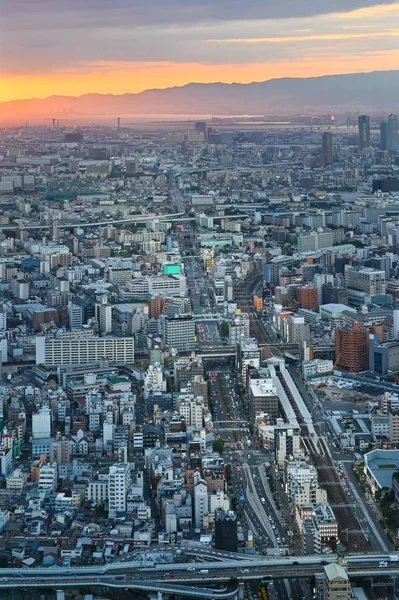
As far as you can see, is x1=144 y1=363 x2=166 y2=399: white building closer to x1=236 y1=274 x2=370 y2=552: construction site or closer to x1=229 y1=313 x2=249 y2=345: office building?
x1=236 y1=274 x2=370 y2=552: construction site

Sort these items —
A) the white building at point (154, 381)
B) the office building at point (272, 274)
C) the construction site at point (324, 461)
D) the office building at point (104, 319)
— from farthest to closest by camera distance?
the office building at point (272, 274)
the office building at point (104, 319)
the white building at point (154, 381)
the construction site at point (324, 461)

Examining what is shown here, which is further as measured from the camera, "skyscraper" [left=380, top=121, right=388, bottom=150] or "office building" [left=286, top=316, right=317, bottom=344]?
"skyscraper" [left=380, top=121, right=388, bottom=150]

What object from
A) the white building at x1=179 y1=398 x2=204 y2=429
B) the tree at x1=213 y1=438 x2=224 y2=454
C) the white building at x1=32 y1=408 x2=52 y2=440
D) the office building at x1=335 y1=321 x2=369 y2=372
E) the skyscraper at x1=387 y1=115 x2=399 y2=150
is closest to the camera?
the tree at x1=213 y1=438 x2=224 y2=454

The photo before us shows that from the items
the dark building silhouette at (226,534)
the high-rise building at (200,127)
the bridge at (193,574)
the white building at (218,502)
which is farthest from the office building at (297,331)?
the high-rise building at (200,127)

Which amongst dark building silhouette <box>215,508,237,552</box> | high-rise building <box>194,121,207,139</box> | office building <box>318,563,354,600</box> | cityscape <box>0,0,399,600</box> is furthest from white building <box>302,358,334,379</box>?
high-rise building <box>194,121,207,139</box>

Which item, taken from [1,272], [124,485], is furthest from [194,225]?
[124,485]

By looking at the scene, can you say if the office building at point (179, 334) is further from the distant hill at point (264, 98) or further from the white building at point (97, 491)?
the distant hill at point (264, 98)
